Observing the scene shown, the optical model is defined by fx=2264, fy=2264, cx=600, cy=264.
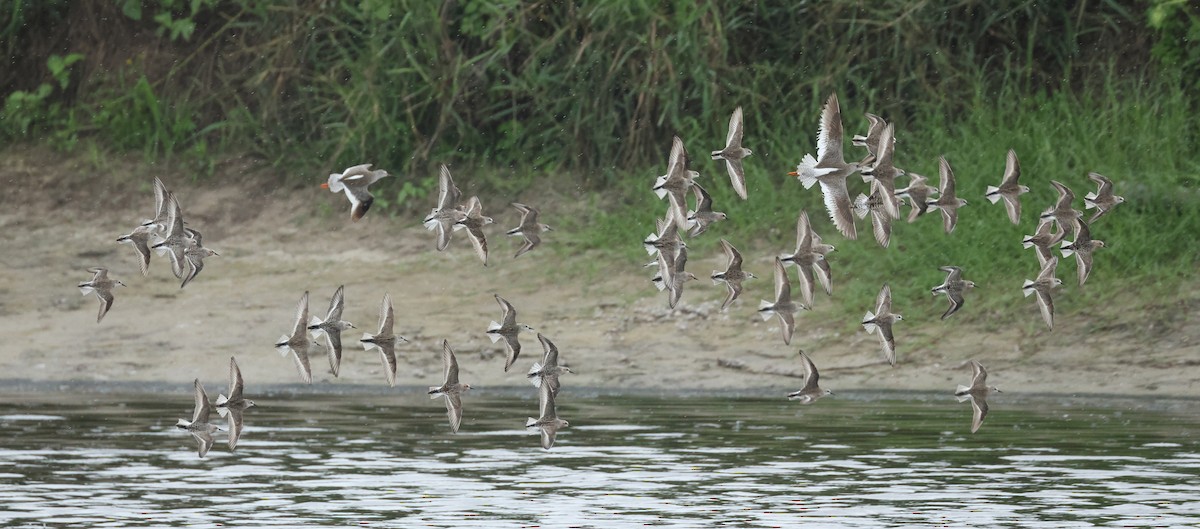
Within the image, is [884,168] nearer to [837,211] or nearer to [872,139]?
[837,211]

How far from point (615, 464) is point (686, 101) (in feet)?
20.3

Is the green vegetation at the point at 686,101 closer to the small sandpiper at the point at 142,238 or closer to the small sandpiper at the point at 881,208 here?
the small sandpiper at the point at 881,208

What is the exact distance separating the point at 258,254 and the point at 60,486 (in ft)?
20.3

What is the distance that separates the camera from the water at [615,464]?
8.35 metres

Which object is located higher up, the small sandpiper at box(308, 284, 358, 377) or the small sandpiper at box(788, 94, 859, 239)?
the small sandpiper at box(788, 94, 859, 239)

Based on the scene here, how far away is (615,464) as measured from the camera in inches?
382

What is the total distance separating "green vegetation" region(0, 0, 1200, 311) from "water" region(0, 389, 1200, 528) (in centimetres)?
195

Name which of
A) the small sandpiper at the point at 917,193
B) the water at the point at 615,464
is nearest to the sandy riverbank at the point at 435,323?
the water at the point at 615,464

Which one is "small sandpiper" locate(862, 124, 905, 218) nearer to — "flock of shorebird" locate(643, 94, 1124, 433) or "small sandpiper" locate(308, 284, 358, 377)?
"flock of shorebird" locate(643, 94, 1124, 433)

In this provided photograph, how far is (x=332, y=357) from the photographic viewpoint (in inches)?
360

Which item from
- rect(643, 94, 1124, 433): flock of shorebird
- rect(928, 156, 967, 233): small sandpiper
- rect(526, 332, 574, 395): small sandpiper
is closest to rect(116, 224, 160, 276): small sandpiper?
rect(526, 332, 574, 395): small sandpiper

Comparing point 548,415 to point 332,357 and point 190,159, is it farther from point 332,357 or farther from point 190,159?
point 190,159

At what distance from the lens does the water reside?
8352 mm

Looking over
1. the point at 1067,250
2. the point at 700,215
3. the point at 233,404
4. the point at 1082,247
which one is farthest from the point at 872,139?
the point at 233,404
